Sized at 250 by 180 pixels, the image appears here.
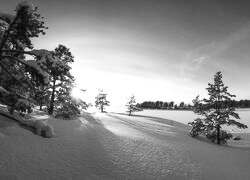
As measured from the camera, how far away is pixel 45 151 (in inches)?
295

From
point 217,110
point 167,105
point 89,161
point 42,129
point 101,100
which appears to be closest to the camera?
point 89,161

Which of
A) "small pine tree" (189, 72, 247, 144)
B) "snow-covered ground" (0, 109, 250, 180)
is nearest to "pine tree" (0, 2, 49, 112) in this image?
"snow-covered ground" (0, 109, 250, 180)

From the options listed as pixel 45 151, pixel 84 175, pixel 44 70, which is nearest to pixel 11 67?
pixel 44 70

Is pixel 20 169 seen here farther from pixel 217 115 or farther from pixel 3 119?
pixel 217 115

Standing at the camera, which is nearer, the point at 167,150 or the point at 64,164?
the point at 64,164

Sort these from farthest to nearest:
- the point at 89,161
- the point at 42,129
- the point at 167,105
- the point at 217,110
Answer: the point at 167,105 → the point at 217,110 → the point at 42,129 → the point at 89,161

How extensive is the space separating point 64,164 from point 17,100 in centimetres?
363

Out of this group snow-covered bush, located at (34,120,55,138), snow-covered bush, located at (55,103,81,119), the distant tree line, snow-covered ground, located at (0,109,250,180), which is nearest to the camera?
snow-covered ground, located at (0,109,250,180)

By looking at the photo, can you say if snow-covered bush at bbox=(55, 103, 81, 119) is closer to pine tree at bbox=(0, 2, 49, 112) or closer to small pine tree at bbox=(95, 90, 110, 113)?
pine tree at bbox=(0, 2, 49, 112)

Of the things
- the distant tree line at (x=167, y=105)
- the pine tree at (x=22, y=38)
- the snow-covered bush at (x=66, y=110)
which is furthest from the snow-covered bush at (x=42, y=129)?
the distant tree line at (x=167, y=105)

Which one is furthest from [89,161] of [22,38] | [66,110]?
[66,110]

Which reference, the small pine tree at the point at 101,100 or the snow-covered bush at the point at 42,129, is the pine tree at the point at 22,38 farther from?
the small pine tree at the point at 101,100

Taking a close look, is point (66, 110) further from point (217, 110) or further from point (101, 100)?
point (101, 100)

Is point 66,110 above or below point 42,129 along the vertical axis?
above
